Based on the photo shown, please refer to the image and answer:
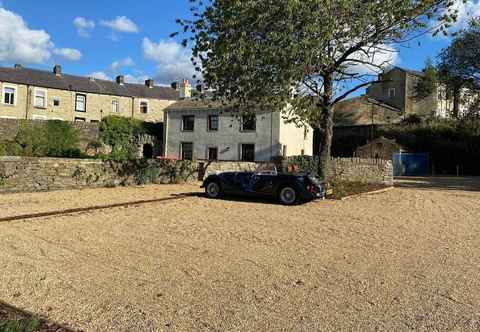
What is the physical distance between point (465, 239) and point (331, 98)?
943 cm

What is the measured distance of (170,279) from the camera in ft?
16.2

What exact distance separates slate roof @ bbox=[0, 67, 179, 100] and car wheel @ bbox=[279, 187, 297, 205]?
36.5 m

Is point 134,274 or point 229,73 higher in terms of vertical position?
point 229,73

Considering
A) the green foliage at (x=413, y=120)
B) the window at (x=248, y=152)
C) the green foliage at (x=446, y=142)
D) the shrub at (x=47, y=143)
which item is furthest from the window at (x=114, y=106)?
the green foliage at (x=413, y=120)

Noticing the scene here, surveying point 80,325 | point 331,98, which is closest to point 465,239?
point 80,325

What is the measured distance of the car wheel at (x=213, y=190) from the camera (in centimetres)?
1378

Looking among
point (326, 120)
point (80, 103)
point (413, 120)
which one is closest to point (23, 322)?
point (326, 120)

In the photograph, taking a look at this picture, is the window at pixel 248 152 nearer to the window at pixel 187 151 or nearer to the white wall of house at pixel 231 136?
the white wall of house at pixel 231 136

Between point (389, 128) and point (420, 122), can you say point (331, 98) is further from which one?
point (420, 122)

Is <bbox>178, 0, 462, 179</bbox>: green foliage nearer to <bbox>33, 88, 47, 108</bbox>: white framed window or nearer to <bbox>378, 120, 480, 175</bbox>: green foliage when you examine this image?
<bbox>378, 120, 480, 175</bbox>: green foliage

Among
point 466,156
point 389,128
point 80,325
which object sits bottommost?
point 80,325

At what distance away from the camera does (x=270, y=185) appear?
12.6 m

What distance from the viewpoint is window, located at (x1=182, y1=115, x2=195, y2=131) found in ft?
119

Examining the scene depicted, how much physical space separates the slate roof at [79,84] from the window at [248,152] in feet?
65.6
